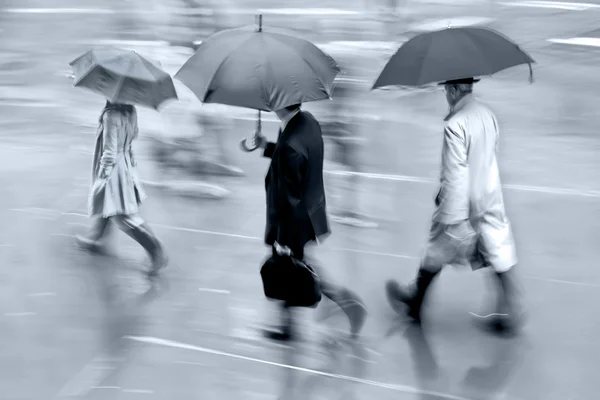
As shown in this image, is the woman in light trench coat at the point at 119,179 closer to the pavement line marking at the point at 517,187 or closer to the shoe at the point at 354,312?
the shoe at the point at 354,312

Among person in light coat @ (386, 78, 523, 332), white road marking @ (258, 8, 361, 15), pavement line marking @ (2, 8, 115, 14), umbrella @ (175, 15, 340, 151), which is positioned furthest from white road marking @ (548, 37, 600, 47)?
umbrella @ (175, 15, 340, 151)

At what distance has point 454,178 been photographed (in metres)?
5.57

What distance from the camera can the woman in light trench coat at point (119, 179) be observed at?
663cm

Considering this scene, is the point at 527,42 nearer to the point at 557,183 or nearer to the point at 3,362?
the point at 557,183

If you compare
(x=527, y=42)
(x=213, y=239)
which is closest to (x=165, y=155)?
(x=213, y=239)

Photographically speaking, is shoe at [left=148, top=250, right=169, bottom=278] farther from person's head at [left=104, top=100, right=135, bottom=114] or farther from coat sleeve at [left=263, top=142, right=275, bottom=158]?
coat sleeve at [left=263, top=142, right=275, bottom=158]

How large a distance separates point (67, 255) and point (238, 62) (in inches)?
117

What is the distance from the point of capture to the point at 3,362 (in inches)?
225

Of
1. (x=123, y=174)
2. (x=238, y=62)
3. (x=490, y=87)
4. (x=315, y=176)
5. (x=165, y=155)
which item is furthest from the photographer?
(x=490, y=87)

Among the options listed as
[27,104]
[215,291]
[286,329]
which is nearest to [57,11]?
[27,104]

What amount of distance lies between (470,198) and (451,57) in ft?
3.03

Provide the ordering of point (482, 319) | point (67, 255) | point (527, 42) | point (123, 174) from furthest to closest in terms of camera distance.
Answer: point (527, 42) → point (67, 255) → point (123, 174) → point (482, 319)

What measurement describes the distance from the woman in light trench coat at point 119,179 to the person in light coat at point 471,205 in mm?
2220

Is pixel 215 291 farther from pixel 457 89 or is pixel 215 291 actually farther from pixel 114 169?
pixel 457 89
